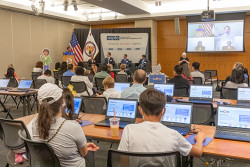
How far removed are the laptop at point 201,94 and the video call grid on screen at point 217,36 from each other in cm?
917

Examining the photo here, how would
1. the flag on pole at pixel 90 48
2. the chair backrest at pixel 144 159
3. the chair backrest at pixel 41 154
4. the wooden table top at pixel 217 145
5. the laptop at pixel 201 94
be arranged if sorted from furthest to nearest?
1. the flag on pole at pixel 90 48
2. the laptop at pixel 201 94
3. the wooden table top at pixel 217 145
4. the chair backrest at pixel 41 154
5. the chair backrest at pixel 144 159

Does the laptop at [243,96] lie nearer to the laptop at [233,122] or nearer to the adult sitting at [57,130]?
the laptop at [233,122]

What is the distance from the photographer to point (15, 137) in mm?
2629

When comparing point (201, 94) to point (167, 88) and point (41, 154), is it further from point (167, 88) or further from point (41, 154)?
point (41, 154)

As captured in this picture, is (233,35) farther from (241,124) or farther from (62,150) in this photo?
(62,150)

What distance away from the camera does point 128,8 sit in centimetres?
1170

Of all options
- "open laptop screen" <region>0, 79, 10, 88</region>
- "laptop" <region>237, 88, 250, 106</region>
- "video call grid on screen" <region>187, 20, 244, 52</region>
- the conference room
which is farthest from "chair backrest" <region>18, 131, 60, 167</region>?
"video call grid on screen" <region>187, 20, 244, 52</region>

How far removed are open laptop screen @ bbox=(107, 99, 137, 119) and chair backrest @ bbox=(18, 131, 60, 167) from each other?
1.23 metres

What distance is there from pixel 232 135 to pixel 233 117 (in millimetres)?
197

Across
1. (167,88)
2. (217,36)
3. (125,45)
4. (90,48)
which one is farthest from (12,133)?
(217,36)

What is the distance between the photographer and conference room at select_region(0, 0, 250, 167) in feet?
6.35

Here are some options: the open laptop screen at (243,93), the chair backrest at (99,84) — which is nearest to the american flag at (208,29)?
the chair backrest at (99,84)

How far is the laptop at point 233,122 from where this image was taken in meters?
2.52

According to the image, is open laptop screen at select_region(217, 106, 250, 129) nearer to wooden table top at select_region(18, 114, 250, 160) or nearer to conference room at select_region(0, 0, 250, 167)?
conference room at select_region(0, 0, 250, 167)
